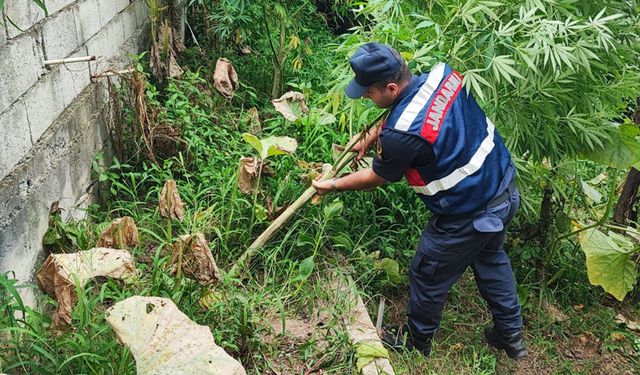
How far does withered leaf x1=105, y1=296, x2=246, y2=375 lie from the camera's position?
2111 mm

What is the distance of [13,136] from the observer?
272 cm

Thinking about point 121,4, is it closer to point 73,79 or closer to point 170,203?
point 73,79

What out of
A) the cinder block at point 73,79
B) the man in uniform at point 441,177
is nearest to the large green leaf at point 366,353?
the man in uniform at point 441,177

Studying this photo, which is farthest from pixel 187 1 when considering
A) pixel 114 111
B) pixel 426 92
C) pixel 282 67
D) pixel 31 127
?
pixel 426 92

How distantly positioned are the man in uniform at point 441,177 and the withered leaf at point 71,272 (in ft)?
3.99

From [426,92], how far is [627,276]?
1674 millimetres

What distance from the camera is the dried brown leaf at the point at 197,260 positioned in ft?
9.11

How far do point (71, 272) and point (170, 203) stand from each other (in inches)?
32.3

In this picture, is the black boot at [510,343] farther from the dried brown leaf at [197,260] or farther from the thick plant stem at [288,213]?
the dried brown leaf at [197,260]

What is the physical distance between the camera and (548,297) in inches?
156

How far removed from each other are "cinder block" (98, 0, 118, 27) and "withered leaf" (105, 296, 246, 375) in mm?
2493

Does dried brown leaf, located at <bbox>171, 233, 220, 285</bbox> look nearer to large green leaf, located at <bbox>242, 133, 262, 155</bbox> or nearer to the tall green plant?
large green leaf, located at <bbox>242, 133, 262, 155</bbox>

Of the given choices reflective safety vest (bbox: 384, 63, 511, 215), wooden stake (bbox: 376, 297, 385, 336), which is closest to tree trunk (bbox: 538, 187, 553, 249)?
reflective safety vest (bbox: 384, 63, 511, 215)

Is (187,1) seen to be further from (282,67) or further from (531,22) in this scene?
(531,22)
